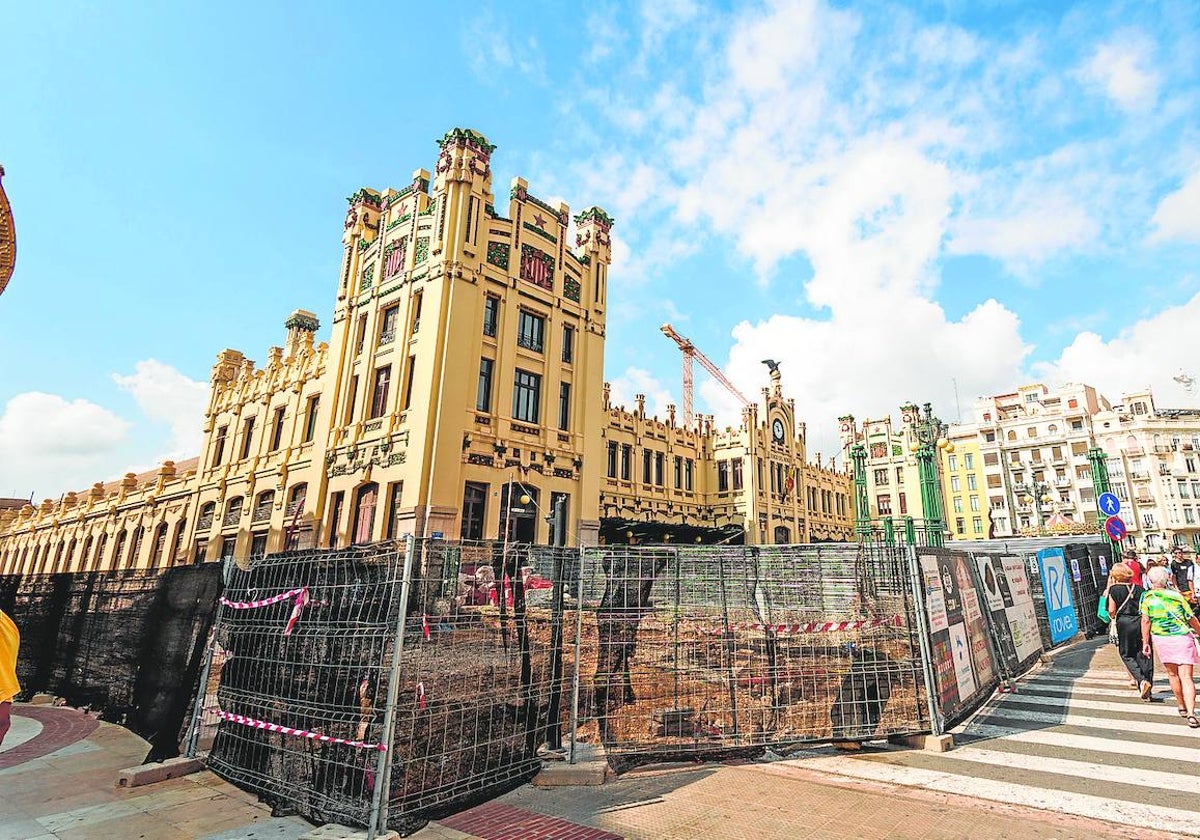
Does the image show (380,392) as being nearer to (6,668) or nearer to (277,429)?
(277,429)

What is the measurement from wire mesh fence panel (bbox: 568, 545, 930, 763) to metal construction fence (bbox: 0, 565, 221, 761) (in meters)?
4.43

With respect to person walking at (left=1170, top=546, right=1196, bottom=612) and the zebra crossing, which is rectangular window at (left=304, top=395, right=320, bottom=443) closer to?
the zebra crossing

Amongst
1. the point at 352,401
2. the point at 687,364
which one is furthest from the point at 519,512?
the point at 687,364

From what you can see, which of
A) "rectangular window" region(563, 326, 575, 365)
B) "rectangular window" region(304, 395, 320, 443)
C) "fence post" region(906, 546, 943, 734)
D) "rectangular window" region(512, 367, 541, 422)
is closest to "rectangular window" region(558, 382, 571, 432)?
"rectangular window" region(512, 367, 541, 422)

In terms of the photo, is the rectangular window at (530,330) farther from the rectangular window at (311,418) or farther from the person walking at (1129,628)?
the person walking at (1129,628)

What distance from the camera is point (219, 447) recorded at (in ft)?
105

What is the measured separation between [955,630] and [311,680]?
7871 mm

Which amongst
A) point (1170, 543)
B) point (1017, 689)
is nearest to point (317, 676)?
point (1017, 689)

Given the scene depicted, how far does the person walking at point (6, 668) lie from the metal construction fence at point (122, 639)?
9.67ft

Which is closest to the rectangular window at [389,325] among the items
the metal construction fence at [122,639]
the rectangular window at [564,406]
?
the rectangular window at [564,406]

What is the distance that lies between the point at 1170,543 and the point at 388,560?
73.5 metres

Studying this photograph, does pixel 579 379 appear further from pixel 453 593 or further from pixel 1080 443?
pixel 1080 443

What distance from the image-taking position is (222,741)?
6.27m

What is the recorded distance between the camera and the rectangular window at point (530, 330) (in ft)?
72.7
